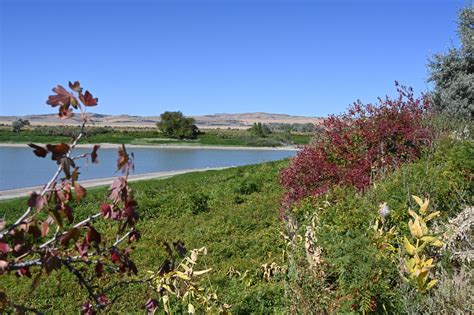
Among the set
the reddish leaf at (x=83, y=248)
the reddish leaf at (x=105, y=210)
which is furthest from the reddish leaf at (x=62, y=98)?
the reddish leaf at (x=83, y=248)

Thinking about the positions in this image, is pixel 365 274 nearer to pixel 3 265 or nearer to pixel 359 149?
pixel 3 265

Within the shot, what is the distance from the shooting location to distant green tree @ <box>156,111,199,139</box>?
83188 millimetres

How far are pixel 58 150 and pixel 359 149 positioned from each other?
7.62m

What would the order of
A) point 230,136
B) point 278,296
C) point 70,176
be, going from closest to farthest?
point 70,176 → point 278,296 → point 230,136

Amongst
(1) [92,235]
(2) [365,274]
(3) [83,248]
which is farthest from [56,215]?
(2) [365,274]

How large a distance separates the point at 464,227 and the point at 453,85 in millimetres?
12002

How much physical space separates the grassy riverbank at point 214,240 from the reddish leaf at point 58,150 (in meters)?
0.90

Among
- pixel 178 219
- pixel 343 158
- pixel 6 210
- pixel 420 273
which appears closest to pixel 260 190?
pixel 178 219

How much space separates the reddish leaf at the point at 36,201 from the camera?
1.69 metres

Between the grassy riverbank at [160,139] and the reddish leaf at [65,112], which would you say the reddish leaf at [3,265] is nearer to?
the reddish leaf at [65,112]

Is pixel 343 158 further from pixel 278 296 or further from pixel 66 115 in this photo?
pixel 66 115

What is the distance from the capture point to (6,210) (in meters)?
13.0

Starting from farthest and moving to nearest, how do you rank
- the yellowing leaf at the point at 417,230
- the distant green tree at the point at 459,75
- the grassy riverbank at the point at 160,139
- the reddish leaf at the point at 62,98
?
the grassy riverbank at the point at 160,139 → the distant green tree at the point at 459,75 → the yellowing leaf at the point at 417,230 → the reddish leaf at the point at 62,98

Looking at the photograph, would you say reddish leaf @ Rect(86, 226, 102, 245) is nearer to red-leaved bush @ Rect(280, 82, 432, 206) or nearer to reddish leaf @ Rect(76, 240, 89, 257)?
reddish leaf @ Rect(76, 240, 89, 257)
